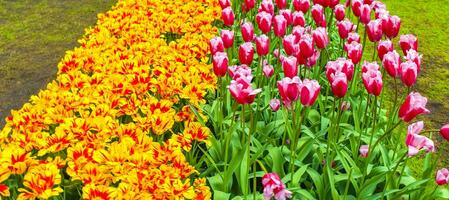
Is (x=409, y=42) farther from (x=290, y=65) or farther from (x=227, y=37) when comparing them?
(x=227, y=37)

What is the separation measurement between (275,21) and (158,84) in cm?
84

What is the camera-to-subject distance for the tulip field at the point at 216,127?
7.82 feet

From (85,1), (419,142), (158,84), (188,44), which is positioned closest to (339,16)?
(188,44)

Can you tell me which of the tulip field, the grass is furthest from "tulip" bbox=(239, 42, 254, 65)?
the grass

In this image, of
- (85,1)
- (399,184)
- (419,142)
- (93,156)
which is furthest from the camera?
(85,1)

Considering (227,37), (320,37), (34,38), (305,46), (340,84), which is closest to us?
(340,84)

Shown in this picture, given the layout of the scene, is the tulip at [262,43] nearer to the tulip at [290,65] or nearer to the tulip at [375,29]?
the tulip at [290,65]

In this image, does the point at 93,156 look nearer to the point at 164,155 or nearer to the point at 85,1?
the point at 164,155

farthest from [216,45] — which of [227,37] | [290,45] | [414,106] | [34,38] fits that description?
[34,38]

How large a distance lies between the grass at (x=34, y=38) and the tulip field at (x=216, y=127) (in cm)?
151

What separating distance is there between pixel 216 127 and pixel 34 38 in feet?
14.5

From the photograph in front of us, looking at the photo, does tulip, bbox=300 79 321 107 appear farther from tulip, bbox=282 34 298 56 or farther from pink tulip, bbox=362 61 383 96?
tulip, bbox=282 34 298 56

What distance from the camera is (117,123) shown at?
9.21ft

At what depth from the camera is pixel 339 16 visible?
Answer: 3857 mm
